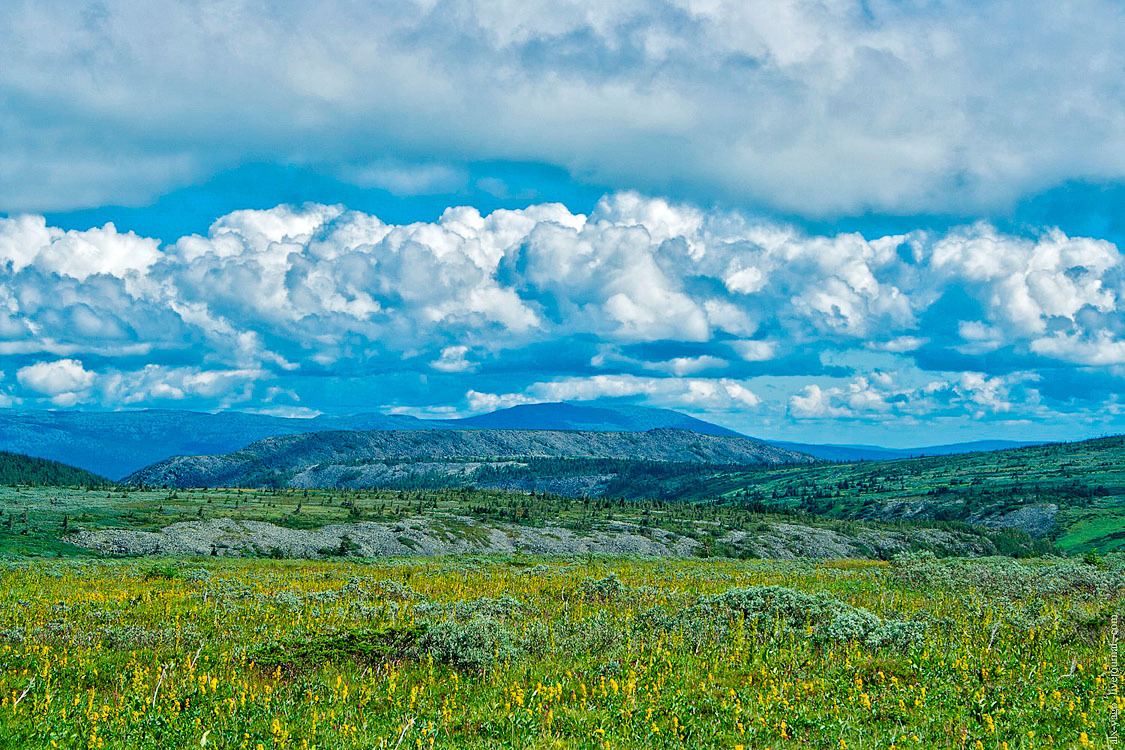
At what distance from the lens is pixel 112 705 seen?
13.4 meters

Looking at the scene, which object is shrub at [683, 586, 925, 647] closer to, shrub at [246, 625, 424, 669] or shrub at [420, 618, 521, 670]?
shrub at [420, 618, 521, 670]

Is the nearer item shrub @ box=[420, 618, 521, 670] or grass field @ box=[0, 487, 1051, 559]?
shrub @ box=[420, 618, 521, 670]

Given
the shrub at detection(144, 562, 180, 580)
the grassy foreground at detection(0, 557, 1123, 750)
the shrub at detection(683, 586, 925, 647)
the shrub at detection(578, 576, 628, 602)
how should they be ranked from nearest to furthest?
the grassy foreground at detection(0, 557, 1123, 750) → the shrub at detection(683, 586, 925, 647) → the shrub at detection(578, 576, 628, 602) → the shrub at detection(144, 562, 180, 580)

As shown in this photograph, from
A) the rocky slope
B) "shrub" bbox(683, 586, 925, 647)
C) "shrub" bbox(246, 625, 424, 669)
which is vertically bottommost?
the rocky slope

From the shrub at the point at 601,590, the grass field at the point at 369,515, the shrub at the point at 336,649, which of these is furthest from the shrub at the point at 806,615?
the grass field at the point at 369,515

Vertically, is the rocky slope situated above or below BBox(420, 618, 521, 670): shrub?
below

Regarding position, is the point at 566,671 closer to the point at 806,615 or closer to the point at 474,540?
the point at 806,615

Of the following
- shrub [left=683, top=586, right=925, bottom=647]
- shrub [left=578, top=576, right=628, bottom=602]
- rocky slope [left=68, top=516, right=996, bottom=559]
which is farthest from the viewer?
rocky slope [left=68, top=516, right=996, bottom=559]

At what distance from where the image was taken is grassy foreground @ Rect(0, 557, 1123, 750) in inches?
458

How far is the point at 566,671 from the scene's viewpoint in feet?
50.7

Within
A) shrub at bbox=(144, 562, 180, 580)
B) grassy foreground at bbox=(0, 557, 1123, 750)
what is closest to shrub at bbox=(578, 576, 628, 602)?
grassy foreground at bbox=(0, 557, 1123, 750)

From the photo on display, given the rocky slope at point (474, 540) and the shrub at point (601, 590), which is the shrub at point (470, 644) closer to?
the shrub at point (601, 590)

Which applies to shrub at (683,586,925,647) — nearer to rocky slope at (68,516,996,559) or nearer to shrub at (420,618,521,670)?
shrub at (420,618,521,670)

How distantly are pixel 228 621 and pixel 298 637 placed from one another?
15.5 feet
